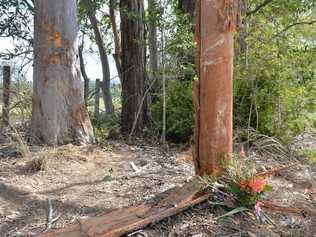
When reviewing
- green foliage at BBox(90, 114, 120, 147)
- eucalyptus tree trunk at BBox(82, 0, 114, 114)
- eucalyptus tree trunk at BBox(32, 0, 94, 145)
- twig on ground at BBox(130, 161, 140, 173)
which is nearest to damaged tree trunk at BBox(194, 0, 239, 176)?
twig on ground at BBox(130, 161, 140, 173)

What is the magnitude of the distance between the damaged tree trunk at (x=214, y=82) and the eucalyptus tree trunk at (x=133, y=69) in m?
3.13

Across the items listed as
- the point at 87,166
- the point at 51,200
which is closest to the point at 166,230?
the point at 51,200

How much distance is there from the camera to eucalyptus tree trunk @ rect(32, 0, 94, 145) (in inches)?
179

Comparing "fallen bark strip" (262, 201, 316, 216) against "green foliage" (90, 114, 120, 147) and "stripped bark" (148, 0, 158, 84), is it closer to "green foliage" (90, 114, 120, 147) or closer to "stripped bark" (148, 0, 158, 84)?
"green foliage" (90, 114, 120, 147)

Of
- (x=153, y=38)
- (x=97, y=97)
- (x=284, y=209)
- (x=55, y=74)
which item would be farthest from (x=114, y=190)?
(x=97, y=97)

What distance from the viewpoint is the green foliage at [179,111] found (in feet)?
18.2

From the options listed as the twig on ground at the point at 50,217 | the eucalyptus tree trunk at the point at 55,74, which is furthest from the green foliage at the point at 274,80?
the twig on ground at the point at 50,217

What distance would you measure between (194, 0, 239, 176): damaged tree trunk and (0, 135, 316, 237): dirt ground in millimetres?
390

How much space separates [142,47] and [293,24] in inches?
83.5

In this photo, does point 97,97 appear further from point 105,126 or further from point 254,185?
point 254,185

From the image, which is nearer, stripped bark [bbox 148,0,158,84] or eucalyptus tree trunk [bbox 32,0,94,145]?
eucalyptus tree trunk [bbox 32,0,94,145]

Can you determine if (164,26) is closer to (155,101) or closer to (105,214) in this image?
(155,101)

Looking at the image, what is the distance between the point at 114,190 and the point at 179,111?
2405 millimetres

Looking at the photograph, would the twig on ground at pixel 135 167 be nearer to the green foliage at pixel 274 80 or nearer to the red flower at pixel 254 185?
the red flower at pixel 254 185
